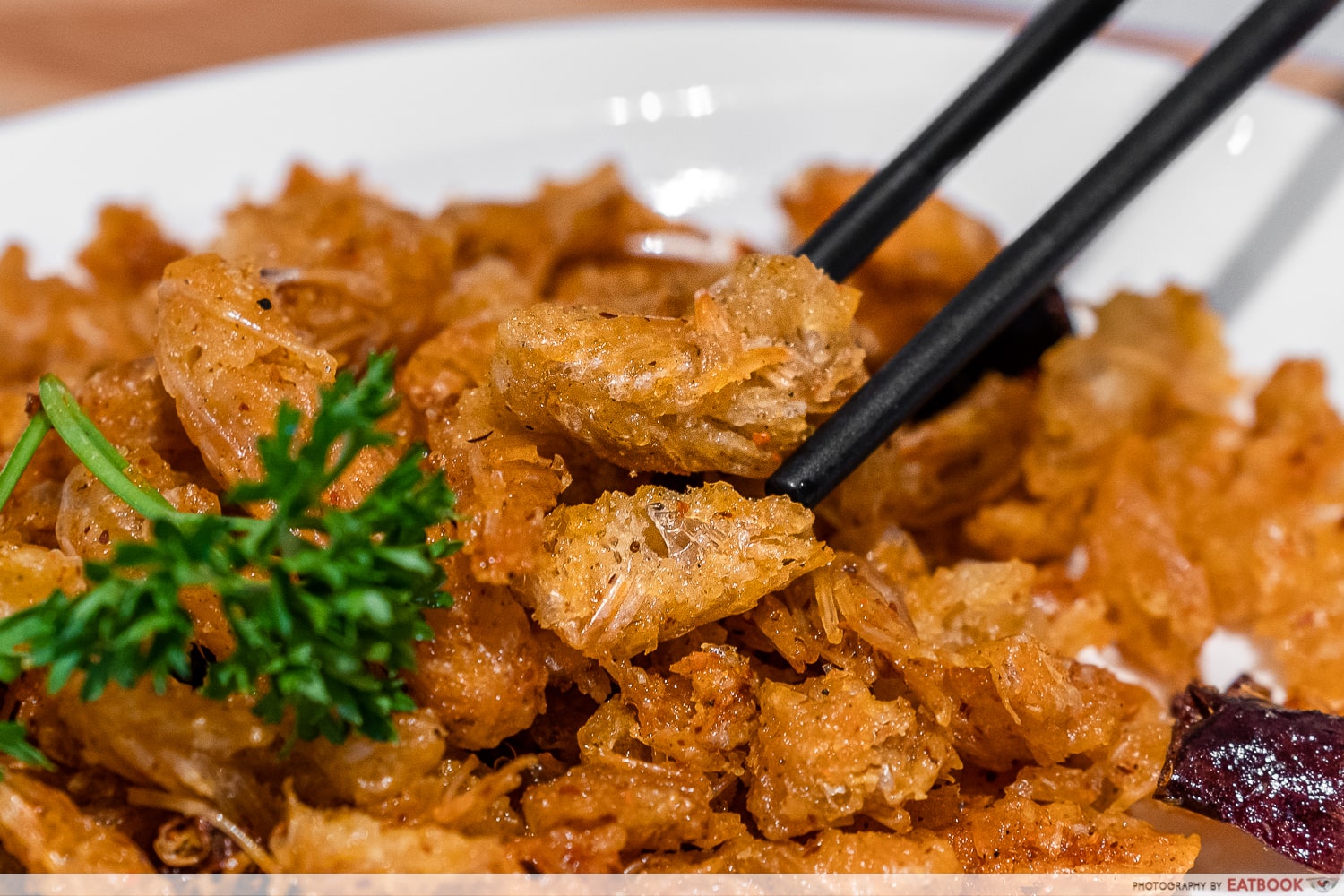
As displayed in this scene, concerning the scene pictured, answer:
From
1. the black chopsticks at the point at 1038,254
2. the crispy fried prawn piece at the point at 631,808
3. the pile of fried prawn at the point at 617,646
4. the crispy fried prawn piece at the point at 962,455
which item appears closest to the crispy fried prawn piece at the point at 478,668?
the pile of fried prawn at the point at 617,646

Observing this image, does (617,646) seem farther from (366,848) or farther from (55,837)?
(55,837)

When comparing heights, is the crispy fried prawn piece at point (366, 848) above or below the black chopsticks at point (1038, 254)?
below

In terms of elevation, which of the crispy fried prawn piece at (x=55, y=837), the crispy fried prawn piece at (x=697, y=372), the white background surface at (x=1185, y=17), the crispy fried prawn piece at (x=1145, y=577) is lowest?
the crispy fried prawn piece at (x=55, y=837)

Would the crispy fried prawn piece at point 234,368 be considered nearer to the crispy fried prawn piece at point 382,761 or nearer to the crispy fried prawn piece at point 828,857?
the crispy fried prawn piece at point 382,761

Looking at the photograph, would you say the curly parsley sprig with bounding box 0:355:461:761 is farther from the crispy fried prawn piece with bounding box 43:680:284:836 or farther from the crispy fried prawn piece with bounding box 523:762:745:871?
the crispy fried prawn piece with bounding box 523:762:745:871

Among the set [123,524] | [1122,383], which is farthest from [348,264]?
[1122,383]

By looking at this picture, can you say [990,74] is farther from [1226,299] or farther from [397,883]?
[397,883]
